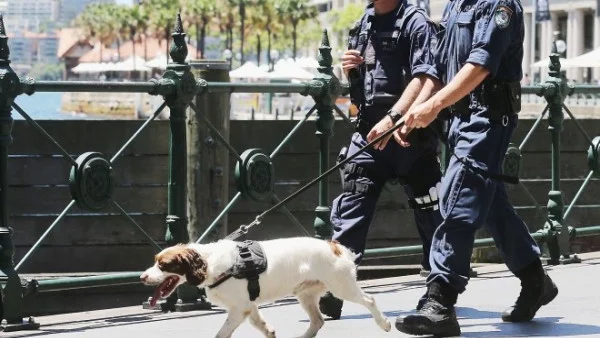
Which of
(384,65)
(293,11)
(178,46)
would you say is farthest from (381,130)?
(293,11)

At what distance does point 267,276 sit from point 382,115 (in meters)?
1.41

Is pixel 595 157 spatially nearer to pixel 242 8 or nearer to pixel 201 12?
pixel 242 8

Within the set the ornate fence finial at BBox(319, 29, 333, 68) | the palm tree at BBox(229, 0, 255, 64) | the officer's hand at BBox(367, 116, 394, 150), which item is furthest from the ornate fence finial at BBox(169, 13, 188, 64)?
the palm tree at BBox(229, 0, 255, 64)

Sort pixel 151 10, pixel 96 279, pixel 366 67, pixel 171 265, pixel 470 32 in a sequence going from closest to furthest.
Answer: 1. pixel 171 265
2. pixel 470 32
3. pixel 366 67
4. pixel 96 279
5. pixel 151 10

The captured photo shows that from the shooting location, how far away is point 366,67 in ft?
24.8

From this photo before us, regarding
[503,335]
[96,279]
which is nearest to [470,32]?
[503,335]

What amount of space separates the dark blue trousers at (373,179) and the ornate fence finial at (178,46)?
1.34 metres

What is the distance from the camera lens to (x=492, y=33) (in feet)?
22.0

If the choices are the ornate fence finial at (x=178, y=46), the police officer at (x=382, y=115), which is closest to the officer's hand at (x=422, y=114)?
the police officer at (x=382, y=115)

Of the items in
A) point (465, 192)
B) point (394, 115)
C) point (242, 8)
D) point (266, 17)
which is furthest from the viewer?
point (266, 17)

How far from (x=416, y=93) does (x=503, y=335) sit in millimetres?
1324

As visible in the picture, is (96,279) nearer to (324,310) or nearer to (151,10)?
(324,310)

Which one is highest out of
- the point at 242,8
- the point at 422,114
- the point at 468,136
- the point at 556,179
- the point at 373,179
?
the point at 242,8

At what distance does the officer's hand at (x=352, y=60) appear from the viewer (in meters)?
7.48
